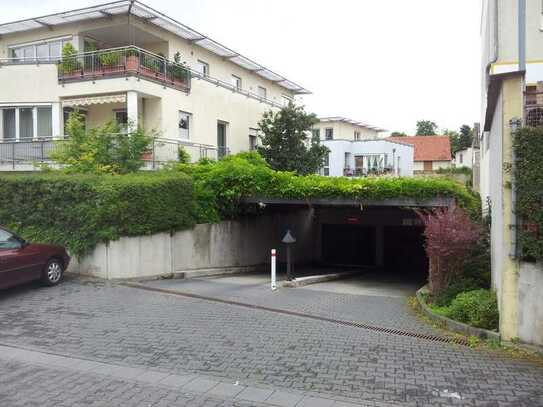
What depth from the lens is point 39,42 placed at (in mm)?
23016

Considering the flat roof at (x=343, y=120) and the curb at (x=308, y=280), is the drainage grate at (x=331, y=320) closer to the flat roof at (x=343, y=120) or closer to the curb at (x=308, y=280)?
the curb at (x=308, y=280)

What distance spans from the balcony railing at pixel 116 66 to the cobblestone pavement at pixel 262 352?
11331 mm

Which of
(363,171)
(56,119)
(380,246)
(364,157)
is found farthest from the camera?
(364,157)

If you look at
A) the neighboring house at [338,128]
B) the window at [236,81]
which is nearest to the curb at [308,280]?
the window at [236,81]

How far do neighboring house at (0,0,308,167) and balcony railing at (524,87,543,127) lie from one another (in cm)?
1452

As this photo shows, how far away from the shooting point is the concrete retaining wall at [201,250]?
13695 millimetres

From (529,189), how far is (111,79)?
16.4 metres

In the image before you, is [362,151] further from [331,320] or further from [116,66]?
[331,320]

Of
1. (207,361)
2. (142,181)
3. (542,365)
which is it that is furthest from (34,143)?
(542,365)

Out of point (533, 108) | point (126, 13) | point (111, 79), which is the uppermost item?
point (126, 13)

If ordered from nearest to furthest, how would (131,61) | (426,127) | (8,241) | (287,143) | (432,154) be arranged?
(8,241) → (131,61) → (287,143) → (432,154) → (426,127)

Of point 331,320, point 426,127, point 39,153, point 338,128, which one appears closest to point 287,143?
point 39,153

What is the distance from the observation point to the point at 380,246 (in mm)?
30078

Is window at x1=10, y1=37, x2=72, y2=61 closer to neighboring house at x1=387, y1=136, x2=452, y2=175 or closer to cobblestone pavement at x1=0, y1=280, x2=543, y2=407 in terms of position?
cobblestone pavement at x1=0, y1=280, x2=543, y2=407
